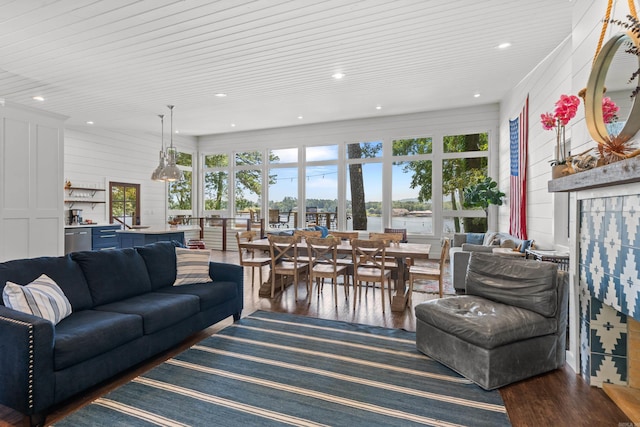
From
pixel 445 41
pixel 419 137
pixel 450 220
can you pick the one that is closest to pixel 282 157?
pixel 419 137

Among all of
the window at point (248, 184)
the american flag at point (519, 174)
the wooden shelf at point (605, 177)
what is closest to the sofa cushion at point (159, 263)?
the wooden shelf at point (605, 177)

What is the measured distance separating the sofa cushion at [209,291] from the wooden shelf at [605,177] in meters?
3.06

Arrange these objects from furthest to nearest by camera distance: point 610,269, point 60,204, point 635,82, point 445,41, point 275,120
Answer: point 275,120
point 60,204
point 445,41
point 610,269
point 635,82

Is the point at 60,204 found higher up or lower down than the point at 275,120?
lower down

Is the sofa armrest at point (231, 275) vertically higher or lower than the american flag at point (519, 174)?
lower

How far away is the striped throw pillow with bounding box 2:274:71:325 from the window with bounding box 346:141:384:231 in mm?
7131

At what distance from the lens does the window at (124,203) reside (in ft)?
28.8

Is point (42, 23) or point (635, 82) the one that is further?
point (42, 23)

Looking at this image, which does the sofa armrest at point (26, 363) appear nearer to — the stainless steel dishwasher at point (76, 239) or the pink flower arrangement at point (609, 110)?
the pink flower arrangement at point (609, 110)

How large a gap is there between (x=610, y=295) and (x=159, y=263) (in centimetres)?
367

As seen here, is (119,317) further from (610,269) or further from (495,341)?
(610,269)

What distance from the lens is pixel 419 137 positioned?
8.23 metres

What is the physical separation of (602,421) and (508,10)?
371cm

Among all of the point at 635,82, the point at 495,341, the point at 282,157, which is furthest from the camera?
the point at 282,157
